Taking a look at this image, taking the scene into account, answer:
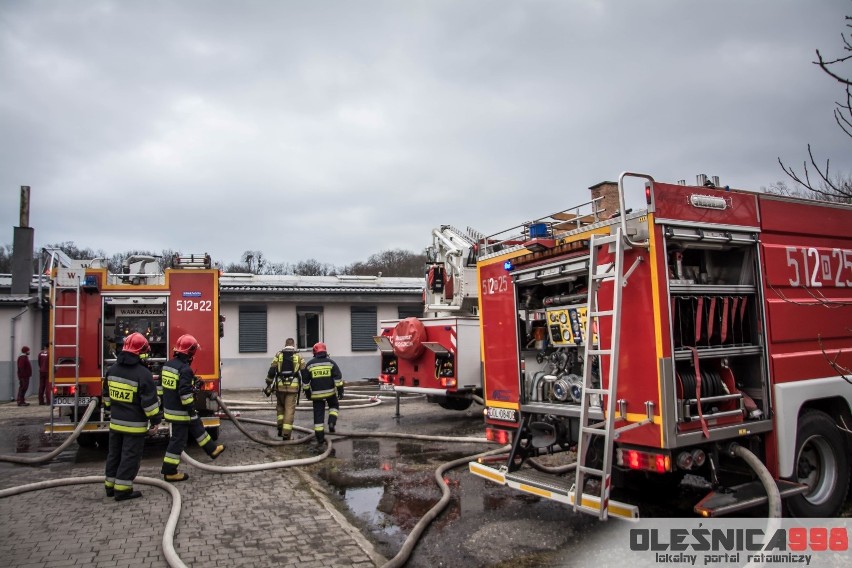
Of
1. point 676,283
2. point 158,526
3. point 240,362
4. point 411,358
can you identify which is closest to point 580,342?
point 676,283

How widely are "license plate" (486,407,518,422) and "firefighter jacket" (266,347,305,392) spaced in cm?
450

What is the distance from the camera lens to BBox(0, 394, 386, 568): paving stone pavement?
15.1 feet

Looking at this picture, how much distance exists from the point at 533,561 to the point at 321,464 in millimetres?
4123

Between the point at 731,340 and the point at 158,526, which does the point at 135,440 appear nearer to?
the point at 158,526

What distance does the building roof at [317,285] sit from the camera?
2005cm

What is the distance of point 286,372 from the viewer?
989 cm

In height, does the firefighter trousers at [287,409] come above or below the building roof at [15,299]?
below

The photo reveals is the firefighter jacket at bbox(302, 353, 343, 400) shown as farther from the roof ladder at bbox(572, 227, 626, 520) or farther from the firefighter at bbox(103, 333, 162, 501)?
the roof ladder at bbox(572, 227, 626, 520)

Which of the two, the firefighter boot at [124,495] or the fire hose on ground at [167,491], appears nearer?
the fire hose on ground at [167,491]

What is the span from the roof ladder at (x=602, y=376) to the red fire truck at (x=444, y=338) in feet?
17.0

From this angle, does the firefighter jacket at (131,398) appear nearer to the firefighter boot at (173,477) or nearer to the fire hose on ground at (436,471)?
the firefighter boot at (173,477)

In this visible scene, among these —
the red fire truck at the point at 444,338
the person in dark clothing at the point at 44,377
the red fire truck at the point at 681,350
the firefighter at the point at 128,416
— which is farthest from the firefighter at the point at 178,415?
the person in dark clothing at the point at 44,377

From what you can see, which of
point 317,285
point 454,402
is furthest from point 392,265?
point 454,402

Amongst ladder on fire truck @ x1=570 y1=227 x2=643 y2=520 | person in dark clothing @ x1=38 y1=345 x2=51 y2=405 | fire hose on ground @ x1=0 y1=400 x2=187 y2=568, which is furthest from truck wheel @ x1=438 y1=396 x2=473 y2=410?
person in dark clothing @ x1=38 y1=345 x2=51 y2=405
